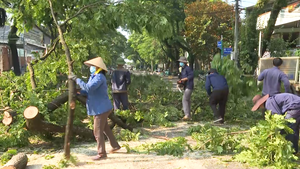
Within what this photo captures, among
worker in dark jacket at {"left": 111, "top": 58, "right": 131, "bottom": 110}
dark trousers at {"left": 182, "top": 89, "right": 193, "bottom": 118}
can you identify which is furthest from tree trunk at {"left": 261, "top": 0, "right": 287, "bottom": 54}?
worker in dark jacket at {"left": 111, "top": 58, "right": 131, "bottom": 110}

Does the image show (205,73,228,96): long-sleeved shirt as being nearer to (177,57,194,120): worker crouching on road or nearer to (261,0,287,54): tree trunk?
(177,57,194,120): worker crouching on road

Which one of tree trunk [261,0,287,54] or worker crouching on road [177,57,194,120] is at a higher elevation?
tree trunk [261,0,287,54]

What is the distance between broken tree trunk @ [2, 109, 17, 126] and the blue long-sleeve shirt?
186 inches

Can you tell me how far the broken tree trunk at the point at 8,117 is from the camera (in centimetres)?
566

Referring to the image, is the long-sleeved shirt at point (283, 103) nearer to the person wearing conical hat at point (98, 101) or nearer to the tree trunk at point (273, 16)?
the person wearing conical hat at point (98, 101)

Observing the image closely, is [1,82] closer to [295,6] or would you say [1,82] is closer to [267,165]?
[267,165]

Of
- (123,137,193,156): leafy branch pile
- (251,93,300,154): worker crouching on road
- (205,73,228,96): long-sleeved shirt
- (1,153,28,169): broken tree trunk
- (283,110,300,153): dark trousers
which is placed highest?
(205,73,228,96): long-sleeved shirt

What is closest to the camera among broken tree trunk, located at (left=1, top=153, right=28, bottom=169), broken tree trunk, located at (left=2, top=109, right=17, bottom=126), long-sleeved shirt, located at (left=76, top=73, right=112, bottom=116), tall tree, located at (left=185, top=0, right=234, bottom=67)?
broken tree trunk, located at (left=1, top=153, right=28, bottom=169)

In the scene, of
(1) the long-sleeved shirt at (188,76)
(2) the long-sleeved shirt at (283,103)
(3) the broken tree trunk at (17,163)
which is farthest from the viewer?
(1) the long-sleeved shirt at (188,76)

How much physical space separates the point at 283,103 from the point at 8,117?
503 cm

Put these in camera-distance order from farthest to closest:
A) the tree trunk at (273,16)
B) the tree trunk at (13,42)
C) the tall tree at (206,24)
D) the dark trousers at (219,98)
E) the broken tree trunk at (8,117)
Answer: the tall tree at (206,24) < the tree trunk at (13,42) < the tree trunk at (273,16) < the dark trousers at (219,98) < the broken tree trunk at (8,117)

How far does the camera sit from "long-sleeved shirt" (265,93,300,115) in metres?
4.39

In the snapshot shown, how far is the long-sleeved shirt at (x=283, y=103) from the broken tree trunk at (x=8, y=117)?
186 inches


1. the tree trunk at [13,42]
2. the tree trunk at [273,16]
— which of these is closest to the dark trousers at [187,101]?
the tree trunk at [273,16]
